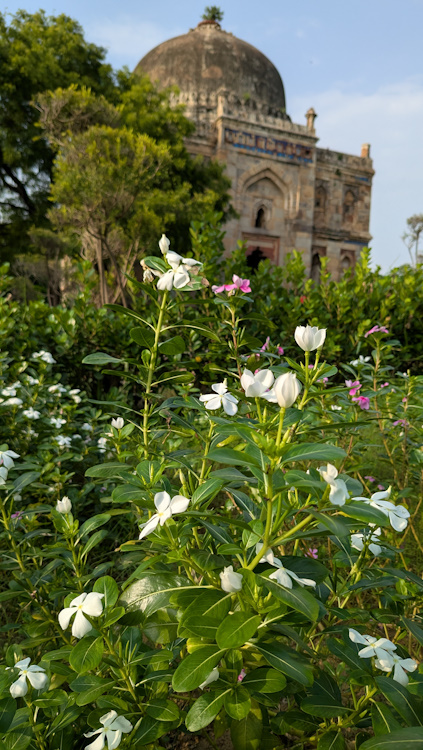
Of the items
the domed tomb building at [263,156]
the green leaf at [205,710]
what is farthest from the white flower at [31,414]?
the domed tomb building at [263,156]

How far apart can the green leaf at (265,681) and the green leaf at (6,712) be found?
16.5 inches

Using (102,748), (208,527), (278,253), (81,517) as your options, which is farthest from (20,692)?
(278,253)

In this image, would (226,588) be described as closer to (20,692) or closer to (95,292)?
(20,692)

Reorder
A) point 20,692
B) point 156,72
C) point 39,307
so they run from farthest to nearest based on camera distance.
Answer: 1. point 156,72
2. point 39,307
3. point 20,692

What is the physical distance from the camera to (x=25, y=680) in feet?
2.88

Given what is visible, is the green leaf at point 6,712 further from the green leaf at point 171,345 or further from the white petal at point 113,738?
the green leaf at point 171,345

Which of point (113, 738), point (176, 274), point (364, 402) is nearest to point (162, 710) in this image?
point (113, 738)

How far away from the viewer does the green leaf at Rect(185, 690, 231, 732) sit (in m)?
0.73

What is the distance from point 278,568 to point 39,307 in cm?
387

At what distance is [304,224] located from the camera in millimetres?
17922

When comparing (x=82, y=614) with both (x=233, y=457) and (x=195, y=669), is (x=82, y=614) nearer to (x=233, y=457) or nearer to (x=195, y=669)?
(x=195, y=669)

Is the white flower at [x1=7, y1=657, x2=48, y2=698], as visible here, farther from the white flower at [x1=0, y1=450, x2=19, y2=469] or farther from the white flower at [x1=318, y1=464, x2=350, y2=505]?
the white flower at [x1=318, y1=464, x2=350, y2=505]

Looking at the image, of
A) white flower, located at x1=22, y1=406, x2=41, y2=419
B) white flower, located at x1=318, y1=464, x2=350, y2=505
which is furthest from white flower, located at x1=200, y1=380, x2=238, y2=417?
white flower, located at x1=22, y1=406, x2=41, y2=419

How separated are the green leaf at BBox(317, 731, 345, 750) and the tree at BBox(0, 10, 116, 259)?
1397 centimetres
